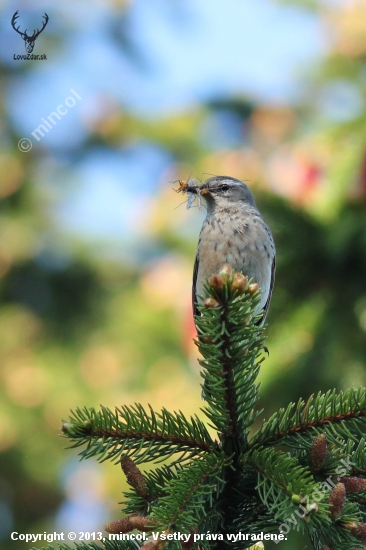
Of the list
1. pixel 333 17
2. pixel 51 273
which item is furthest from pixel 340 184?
pixel 51 273

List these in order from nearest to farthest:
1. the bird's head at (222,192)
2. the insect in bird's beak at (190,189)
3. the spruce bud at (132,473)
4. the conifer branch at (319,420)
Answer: the spruce bud at (132,473) → the conifer branch at (319,420) → the insect in bird's beak at (190,189) → the bird's head at (222,192)

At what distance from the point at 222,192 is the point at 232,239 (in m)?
0.59

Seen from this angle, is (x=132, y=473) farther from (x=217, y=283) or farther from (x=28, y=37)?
(x=28, y=37)

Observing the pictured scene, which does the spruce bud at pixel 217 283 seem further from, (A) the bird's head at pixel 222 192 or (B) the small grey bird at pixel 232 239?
(A) the bird's head at pixel 222 192

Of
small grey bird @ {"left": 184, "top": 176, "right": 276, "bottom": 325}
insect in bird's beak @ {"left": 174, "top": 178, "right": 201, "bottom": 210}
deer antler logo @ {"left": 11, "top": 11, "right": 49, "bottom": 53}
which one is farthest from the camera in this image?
deer antler logo @ {"left": 11, "top": 11, "right": 49, "bottom": 53}

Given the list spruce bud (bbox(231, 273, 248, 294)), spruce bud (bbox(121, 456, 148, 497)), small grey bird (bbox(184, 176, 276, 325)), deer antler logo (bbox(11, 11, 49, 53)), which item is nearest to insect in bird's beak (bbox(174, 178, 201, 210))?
small grey bird (bbox(184, 176, 276, 325))

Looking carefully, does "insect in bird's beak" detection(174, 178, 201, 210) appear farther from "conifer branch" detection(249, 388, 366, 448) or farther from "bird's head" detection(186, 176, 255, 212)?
"conifer branch" detection(249, 388, 366, 448)

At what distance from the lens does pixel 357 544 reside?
1753 mm

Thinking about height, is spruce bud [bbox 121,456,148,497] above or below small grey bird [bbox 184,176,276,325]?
below

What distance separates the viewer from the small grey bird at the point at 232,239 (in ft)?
14.3

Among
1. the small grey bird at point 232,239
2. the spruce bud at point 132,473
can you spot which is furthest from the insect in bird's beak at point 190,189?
the spruce bud at point 132,473

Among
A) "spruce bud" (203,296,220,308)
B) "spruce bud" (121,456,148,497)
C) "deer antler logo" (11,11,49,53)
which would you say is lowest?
"spruce bud" (121,456,148,497)

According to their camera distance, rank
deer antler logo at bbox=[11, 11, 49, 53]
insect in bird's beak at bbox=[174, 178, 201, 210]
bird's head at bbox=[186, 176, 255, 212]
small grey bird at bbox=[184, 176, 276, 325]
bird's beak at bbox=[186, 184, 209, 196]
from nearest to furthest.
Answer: small grey bird at bbox=[184, 176, 276, 325] < insect in bird's beak at bbox=[174, 178, 201, 210] < bird's beak at bbox=[186, 184, 209, 196] < bird's head at bbox=[186, 176, 255, 212] < deer antler logo at bbox=[11, 11, 49, 53]

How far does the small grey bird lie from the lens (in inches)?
171
